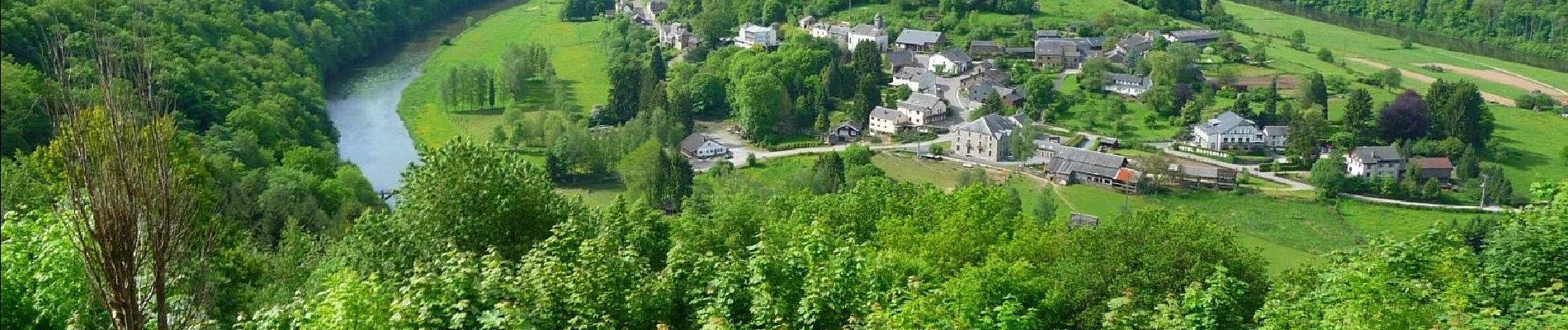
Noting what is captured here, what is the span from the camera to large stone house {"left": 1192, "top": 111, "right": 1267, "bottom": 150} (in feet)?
98.8

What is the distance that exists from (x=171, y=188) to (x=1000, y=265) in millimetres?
7345

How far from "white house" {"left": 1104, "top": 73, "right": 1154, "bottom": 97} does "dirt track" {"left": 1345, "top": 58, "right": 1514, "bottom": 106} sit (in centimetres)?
811

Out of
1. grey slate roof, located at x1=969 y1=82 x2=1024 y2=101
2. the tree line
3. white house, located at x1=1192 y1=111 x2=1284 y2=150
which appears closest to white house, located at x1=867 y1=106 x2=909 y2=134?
grey slate roof, located at x1=969 y1=82 x2=1024 y2=101

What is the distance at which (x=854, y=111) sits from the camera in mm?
33500

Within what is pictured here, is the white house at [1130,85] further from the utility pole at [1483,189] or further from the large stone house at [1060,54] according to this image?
the utility pole at [1483,189]

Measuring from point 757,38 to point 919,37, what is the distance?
5336 millimetres

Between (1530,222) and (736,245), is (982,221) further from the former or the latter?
(1530,222)

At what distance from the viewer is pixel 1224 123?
3061 centimetres

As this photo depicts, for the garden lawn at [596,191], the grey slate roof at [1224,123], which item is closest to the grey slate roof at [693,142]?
the garden lawn at [596,191]

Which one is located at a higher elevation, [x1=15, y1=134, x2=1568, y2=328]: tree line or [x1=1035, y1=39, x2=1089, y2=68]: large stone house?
[x1=15, y1=134, x2=1568, y2=328]: tree line

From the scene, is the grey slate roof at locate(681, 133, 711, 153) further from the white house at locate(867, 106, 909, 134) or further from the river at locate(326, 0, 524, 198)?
the river at locate(326, 0, 524, 198)

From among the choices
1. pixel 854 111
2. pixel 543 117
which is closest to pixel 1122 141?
pixel 854 111

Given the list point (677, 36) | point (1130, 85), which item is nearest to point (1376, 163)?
point (1130, 85)

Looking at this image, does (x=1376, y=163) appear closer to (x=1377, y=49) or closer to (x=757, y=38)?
(x=1377, y=49)
